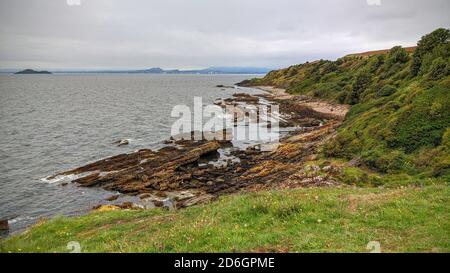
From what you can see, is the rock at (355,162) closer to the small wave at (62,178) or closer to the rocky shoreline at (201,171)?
the rocky shoreline at (201,171)

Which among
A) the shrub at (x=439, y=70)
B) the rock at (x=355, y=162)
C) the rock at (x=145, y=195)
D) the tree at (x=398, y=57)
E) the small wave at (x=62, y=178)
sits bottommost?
the rock at (x=145, y=195)

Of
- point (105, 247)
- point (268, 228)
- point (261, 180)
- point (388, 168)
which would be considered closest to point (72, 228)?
point (105, 247)

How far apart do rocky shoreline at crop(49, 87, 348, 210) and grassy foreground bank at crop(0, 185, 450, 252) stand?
13.1 m

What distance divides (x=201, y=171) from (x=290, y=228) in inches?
1155

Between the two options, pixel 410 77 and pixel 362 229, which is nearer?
pixel 362 229

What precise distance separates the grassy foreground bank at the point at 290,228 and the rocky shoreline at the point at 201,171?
1314cm

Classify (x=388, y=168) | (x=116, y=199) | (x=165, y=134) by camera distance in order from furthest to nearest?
(x=165, y=134) → (x=116, y=199) → (x=388, y=168)

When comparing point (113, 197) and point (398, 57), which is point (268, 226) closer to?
point (113, 197)

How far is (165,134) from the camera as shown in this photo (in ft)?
221

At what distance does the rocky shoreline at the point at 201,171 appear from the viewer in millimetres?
33156

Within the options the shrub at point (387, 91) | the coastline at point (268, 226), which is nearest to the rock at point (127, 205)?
the coastline at point (268, 226)
